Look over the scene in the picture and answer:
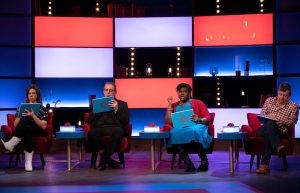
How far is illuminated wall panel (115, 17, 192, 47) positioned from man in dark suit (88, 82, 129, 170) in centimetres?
253

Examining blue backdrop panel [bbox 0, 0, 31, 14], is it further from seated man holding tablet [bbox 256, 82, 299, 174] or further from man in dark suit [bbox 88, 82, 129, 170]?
seated man holding tablet [bbox 256, 82, 299, 174]

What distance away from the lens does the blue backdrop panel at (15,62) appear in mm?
8547

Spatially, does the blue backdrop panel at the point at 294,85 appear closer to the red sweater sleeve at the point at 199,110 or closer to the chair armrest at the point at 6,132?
the red sweater sleeve at the point at 199,110

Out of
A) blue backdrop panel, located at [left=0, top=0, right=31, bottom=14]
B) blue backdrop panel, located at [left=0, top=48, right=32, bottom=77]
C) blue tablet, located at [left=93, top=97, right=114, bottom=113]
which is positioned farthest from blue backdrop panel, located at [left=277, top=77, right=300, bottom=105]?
blue backdrop panel, located at [left=0, top=0, right=31, bottom=14]

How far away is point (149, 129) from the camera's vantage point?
596cm

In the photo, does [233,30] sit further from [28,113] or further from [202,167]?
[28,113]

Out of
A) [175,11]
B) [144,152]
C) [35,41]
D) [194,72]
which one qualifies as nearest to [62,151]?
[144,152]

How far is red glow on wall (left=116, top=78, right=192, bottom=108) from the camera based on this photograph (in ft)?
28.7

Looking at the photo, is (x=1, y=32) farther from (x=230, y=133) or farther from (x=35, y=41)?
(x=230, y=133)

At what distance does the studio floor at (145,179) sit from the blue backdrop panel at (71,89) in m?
1.92

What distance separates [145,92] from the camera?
8766 mm

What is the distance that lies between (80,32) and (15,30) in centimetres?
111

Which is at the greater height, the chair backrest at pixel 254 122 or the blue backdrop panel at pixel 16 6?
the blue backdrop panel at pixel 16 6

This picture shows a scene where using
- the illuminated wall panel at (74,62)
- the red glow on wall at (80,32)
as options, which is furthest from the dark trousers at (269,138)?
the red glow on wall at (80,32)
